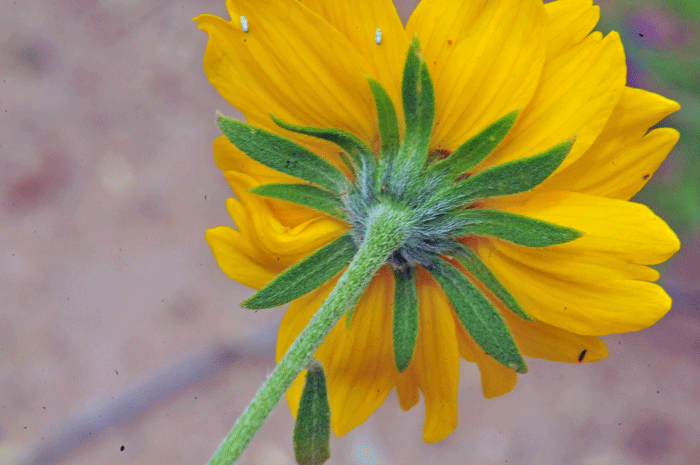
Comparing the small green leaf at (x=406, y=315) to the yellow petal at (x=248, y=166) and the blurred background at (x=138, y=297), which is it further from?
the blurred background at (x=138, y=297)

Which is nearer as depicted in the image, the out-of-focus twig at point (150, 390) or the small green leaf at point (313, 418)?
the small green leaf at point (313, 418)

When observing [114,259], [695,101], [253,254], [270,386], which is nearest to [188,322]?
[114,259]

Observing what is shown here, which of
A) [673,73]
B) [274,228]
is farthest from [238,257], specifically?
[673,73]

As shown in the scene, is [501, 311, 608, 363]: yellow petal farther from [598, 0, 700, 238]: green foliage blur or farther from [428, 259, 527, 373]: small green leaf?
[598, 0, 700, 238]: green foliage blur

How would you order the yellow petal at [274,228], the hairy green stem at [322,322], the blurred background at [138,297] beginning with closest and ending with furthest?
the hairy green stem at [322,322]
the yellow petal at [274,228]
the blurred background at [138,297]

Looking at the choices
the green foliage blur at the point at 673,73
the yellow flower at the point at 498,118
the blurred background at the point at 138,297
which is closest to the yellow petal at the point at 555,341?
the yellow flower at the point at 498,118

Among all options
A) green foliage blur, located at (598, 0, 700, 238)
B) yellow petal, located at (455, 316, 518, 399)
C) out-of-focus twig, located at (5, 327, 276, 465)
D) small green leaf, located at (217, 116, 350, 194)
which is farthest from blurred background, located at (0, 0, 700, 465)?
small green leaf, located at (217, 116, 350, 194)
